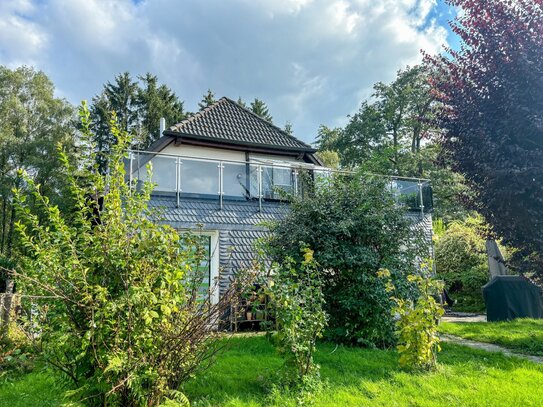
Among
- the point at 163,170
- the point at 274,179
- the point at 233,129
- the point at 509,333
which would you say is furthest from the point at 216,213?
the point at 509,333

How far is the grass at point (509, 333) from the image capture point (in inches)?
285

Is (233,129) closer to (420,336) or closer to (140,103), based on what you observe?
(420,336)

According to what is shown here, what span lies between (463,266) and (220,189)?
10740mm

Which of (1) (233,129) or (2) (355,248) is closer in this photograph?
(2) (355,248)

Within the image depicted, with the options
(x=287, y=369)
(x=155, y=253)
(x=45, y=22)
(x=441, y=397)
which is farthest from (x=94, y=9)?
(x=441, y=397)

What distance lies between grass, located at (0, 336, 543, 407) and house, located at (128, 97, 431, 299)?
392 cm

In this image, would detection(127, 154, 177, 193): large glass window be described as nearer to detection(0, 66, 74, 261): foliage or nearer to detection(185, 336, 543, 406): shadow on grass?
detection(185, 336, 543, 406): shadow on grass

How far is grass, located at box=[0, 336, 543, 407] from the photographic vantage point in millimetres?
4133

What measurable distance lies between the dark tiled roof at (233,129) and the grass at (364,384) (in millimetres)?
8944

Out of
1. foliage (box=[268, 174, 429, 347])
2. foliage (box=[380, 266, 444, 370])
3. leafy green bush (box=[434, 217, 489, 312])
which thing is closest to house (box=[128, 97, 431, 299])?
foliage (box=[268, 174, 429, 347])

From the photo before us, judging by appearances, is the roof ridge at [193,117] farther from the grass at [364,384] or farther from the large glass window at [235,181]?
the grass at [364,384]

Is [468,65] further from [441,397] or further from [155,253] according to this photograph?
[155,253]

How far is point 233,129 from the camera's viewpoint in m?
14.6

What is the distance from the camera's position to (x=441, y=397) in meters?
4.31
